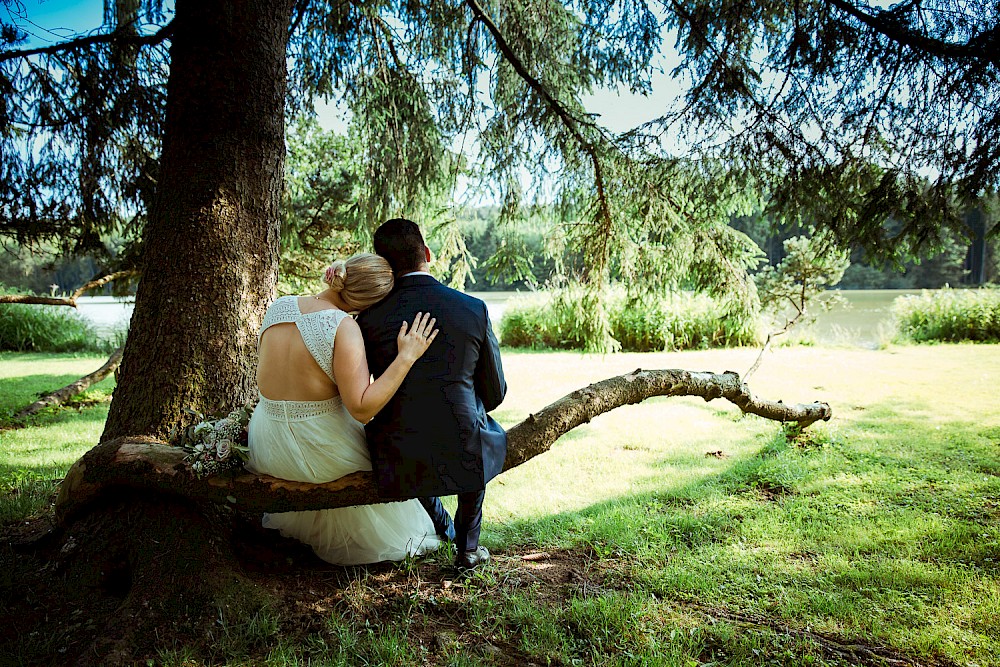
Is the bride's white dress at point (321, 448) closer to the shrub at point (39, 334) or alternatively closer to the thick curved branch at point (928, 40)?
the thick curved branch at point (928, 40)

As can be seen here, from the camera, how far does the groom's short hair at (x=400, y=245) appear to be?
2.69m

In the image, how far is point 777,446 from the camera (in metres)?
5.25

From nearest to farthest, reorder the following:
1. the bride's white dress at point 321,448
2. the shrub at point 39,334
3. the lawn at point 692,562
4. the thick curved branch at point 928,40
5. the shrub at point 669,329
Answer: the lawn at point 692,562, the bride's white dress at point 321,448, the thick curved branch at point 928,40, the shrub at point 669,329, the shrub at point 39,334

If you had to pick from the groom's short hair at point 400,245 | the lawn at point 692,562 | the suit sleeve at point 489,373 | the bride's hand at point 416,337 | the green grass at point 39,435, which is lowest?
the green grass at point 39,435

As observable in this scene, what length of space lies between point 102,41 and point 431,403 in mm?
3769

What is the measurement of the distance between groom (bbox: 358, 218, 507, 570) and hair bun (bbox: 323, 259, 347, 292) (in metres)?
0.18

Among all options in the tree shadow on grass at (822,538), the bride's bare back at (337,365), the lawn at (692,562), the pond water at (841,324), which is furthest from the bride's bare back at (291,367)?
the pond water at (841,324)

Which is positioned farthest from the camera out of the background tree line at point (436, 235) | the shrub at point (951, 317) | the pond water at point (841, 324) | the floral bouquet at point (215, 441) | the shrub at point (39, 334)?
the shrub at point (39, 334)

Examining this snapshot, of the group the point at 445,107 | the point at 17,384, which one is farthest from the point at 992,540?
the point at 17,384

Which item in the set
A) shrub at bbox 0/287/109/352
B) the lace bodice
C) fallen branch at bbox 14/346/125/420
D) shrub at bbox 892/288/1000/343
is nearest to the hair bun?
the lace bodice

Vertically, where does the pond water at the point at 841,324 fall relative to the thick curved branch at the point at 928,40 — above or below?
below

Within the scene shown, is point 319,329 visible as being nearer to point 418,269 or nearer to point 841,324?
point 418,269

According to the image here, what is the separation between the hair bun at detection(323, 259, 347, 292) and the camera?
8.48ft

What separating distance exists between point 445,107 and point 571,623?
14.6 feet
